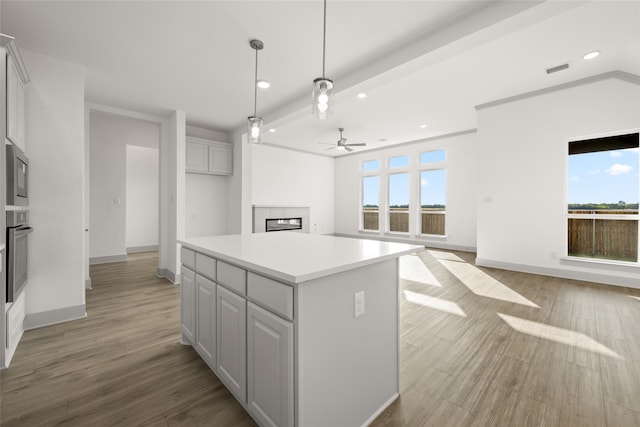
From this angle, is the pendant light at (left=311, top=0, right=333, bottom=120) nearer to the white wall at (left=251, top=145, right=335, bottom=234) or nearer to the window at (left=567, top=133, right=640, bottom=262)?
the window at (left=567, top=133, right=640, bottom=262)

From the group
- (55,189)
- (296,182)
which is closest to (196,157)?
(55,189)

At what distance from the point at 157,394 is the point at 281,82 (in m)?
3.45

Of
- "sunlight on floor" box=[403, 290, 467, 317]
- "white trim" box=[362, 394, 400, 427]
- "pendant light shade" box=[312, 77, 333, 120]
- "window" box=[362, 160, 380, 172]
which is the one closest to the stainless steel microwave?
"pendant light shade" box=[312, 77, 333, 120]

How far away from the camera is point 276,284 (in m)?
1.22

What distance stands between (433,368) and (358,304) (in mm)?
1064

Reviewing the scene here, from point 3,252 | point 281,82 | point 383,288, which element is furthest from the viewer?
point 281,82

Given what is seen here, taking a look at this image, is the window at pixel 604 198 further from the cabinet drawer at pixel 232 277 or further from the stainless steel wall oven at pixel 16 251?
the stainless steel wall oven at pixel 16 251

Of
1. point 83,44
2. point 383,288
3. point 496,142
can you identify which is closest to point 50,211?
point 83,44

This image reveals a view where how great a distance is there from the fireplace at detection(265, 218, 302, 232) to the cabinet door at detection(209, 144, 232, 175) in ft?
6.28

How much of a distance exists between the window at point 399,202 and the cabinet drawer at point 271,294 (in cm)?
717

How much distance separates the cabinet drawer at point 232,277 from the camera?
146cm

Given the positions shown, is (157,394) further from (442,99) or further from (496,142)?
(496,142)

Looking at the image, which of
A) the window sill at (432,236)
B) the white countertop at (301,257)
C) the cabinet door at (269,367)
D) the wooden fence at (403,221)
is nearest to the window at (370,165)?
the wooden fence at (403,221)

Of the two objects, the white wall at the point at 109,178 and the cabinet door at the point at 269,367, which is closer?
the cabinet door at the point at 269,367
